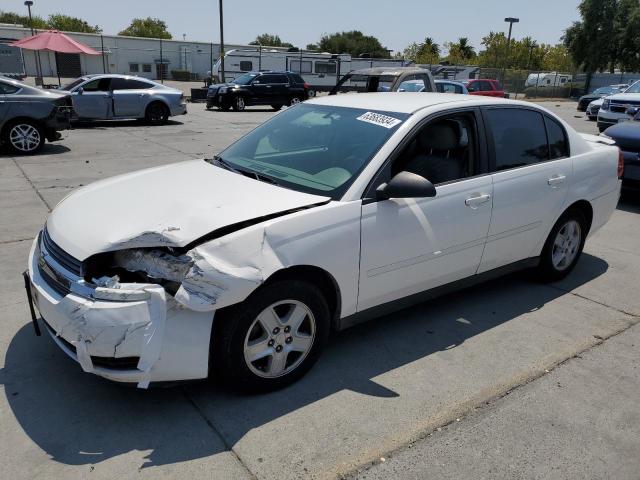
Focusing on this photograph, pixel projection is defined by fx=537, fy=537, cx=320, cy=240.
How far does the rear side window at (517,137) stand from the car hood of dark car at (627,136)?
4.35 meters

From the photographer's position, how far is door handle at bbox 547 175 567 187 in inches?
174

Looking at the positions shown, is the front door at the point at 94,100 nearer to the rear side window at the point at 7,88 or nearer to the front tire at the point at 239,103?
the rear side window at the point at 7,88

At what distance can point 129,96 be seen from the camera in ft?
52.5

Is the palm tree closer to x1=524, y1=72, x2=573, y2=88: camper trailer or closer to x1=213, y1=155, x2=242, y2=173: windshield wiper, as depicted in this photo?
x1=524, y1=72, x2=573, y2=88: camper trailer

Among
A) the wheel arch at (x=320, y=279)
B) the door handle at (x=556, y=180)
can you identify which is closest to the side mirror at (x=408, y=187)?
the wheel arch at (x=320, y=279)

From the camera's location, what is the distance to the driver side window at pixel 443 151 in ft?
11.9

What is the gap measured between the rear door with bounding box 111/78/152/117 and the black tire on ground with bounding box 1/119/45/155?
5415 mm

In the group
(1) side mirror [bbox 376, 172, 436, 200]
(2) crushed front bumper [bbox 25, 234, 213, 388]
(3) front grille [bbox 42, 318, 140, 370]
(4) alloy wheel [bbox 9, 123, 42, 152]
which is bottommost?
(4) alloy wheel [bbox 9, 123, 42, 152]

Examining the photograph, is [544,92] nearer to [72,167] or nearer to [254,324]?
[72,167]

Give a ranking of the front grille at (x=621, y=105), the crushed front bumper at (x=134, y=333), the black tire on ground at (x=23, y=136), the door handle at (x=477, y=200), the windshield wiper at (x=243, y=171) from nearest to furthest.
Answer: the crushed front bumper at (x=134, y=333)
the windshield wiper at (x=243, y=171)
the door handle at (x=477, y=200)
the black tire on ground at (x=23, y=136)
the front grille at (x=621, y=105)

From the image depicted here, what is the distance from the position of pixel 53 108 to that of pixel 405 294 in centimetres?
959

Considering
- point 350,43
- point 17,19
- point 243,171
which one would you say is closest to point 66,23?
point 17,19

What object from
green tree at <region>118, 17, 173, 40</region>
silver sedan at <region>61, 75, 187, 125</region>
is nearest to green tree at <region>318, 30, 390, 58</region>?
green tree at <region>118, 17, 173, 40</region>

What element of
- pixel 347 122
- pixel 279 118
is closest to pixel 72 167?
pixel 279 118
